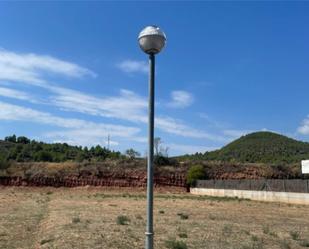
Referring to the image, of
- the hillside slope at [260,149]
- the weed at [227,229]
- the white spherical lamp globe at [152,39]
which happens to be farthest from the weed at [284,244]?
the hillside slope at [260,149]

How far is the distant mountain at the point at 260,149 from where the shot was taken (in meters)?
132

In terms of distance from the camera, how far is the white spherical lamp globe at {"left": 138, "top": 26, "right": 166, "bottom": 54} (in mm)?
8883

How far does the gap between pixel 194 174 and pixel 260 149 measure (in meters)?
71.4

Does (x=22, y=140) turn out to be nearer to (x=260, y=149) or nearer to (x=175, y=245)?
(x=260, y=149)

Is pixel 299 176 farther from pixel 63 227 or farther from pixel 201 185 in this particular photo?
pixel 63 227

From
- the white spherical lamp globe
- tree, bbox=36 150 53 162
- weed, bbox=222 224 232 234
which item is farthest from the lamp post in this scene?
tree, bbox=36 150 53 162

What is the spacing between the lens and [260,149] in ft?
465

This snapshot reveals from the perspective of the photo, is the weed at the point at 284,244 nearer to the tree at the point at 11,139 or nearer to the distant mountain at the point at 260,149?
the distant mountain at the point at 260,149

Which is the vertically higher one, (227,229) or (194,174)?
(194,174)

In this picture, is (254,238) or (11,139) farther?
(11,139)

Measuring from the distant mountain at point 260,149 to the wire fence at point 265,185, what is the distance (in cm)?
6321

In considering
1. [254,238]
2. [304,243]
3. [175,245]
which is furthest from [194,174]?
[175,245]

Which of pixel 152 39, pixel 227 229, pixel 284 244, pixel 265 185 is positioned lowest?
pixel 284 244

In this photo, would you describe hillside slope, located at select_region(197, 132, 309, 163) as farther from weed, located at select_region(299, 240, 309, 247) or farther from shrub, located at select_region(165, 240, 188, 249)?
shrub, located at select_region(165, 240, 188, 249)
